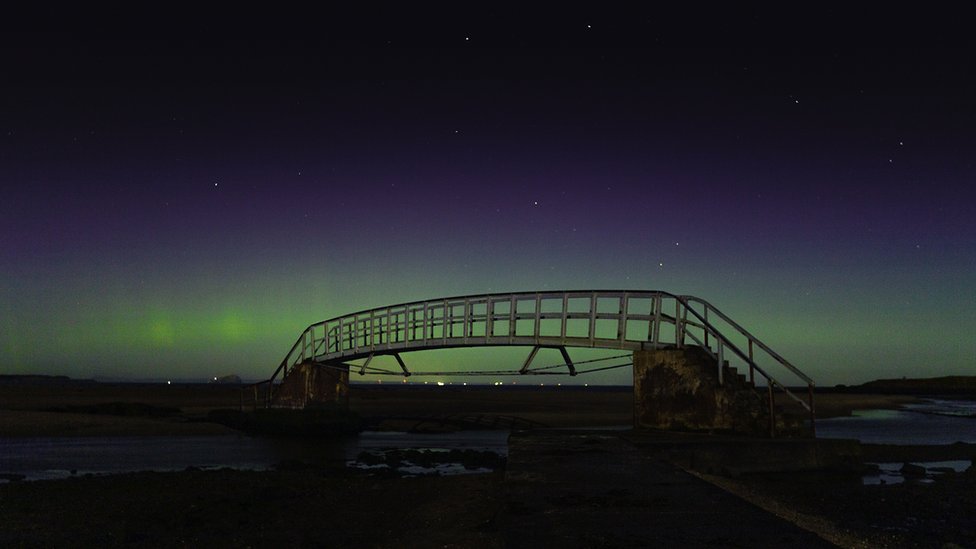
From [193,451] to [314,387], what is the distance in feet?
22.9

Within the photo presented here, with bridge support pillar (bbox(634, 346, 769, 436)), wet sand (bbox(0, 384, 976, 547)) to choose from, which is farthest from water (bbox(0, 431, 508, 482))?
bridge support pillar (bbox(634, 346, 769, 436))

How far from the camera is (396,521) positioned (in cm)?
905

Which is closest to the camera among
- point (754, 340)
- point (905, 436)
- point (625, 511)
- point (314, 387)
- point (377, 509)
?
point (625, 511)

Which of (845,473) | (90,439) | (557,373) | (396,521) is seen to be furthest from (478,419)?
(396,521)

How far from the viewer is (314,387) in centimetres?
2595

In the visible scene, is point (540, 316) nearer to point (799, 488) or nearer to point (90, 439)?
point (799, 488)

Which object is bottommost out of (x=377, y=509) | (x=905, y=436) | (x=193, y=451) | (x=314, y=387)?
(x=193, y=451)

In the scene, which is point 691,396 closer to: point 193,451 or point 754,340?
point 754,340

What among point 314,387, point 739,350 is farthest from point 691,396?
point 314,387

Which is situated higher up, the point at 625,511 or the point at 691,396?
the point at 691,396

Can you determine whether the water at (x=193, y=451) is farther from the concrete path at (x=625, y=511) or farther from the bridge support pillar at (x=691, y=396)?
the concrete path at (x=625, y=511)

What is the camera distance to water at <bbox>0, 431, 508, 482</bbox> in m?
15.6

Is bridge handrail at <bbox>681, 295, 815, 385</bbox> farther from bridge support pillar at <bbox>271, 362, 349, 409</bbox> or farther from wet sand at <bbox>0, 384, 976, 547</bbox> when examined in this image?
bridge support pillar at <bbox>271, 362, 349, 409</bbox>

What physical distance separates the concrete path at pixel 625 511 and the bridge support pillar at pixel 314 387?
56.2ft
